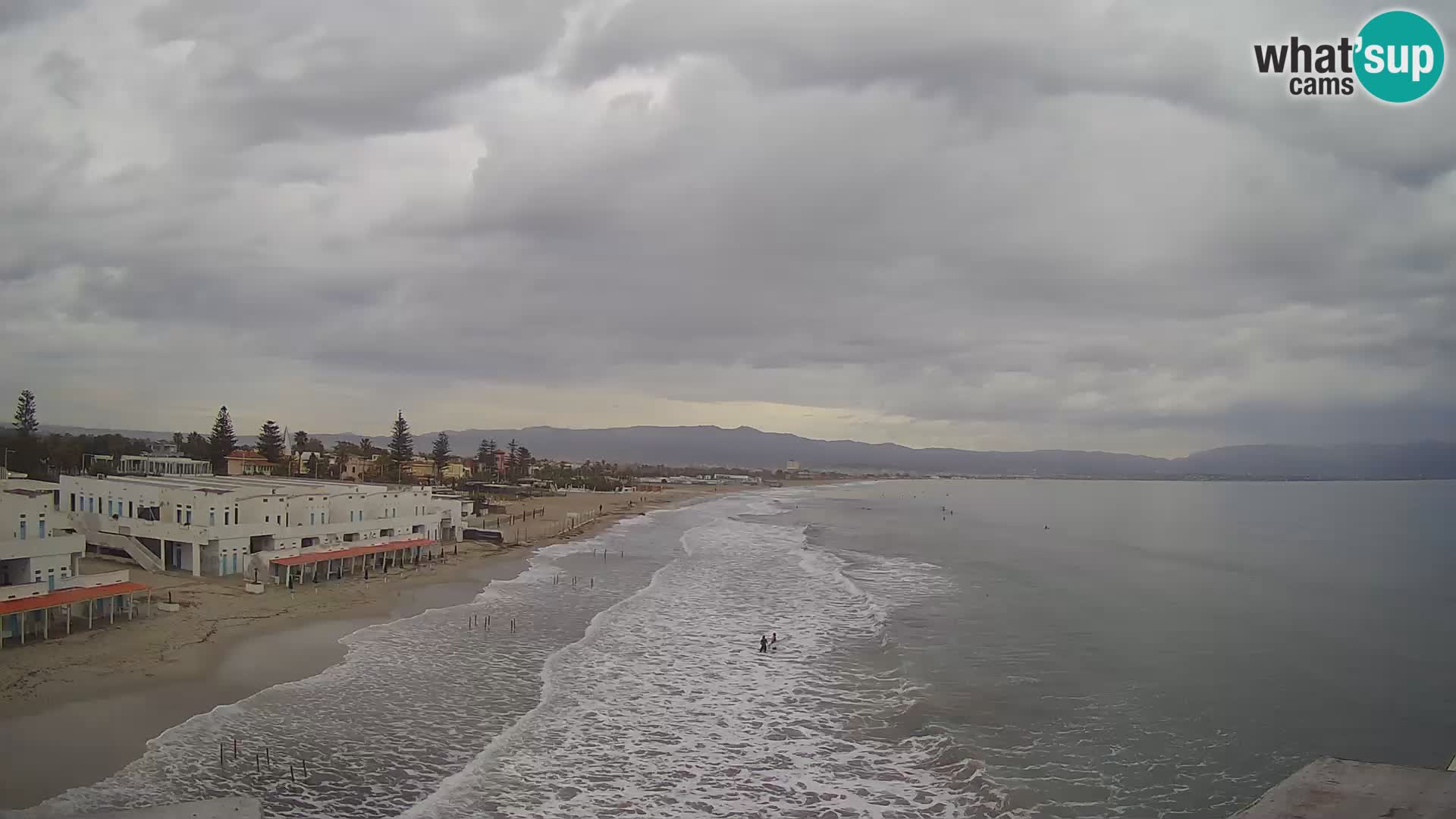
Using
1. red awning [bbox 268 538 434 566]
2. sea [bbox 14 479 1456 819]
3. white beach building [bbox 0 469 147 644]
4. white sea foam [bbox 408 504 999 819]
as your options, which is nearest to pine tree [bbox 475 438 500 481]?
red awning [bbox 268 538 434 566]

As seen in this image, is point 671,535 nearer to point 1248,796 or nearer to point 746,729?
point 746,729

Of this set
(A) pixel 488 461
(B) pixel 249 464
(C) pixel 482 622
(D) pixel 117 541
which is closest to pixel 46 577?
(D) pixel 117 541

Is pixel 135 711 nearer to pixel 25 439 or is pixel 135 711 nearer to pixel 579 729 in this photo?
pixel 579 729

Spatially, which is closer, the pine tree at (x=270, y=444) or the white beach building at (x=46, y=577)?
the white beach building at (x=46, y=577)

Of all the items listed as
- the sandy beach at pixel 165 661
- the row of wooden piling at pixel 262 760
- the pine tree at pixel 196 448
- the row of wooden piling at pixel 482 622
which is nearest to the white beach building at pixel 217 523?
the sandy beach at pixel 165 661

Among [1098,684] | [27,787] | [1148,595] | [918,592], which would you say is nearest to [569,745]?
[27,787]

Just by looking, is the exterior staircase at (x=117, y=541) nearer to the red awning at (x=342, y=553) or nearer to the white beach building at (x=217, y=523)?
the white beach building at (x=217, y=523)
